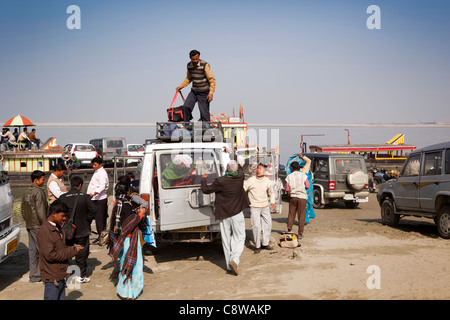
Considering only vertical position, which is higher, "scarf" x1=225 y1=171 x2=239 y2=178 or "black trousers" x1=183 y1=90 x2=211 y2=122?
"black trousers" x1=183 y1=90 x2=211 y2=122

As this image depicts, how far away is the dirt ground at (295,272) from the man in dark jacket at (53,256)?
151cm

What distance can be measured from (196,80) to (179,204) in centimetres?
416

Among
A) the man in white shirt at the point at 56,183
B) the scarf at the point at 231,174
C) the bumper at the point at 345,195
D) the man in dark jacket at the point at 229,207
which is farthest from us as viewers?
the bumper at the point at 345,195

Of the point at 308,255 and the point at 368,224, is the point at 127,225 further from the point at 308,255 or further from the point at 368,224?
the point at 368,224

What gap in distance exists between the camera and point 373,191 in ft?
77.0

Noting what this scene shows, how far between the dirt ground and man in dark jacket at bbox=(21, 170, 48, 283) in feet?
1.43

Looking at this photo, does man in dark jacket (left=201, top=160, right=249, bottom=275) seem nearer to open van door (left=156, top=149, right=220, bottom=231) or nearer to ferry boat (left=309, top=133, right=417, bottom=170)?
open van door (left=156, top=149, right=220, bottom=231)

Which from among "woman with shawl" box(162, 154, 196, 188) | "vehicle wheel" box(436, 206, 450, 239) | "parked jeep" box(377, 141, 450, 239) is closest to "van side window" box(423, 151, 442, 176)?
"parked jeep" box(377, 141, 450, 239)

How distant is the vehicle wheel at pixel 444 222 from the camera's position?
9.31 metres

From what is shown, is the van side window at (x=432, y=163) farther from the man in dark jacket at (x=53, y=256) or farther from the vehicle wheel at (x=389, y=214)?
the man in dark jacket at (x=53, y=256)

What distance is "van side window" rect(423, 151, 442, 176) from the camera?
9.59 meters

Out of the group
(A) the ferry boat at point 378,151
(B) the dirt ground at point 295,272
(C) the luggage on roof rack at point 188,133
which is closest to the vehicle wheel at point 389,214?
(B) the dirt ground at point 295,272

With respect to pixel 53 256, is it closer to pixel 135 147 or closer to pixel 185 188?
pixel 185 188
